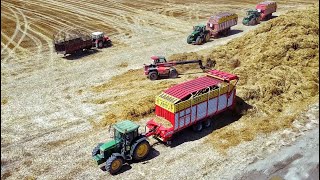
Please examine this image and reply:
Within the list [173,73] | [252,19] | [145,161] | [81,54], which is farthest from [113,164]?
[252,19]

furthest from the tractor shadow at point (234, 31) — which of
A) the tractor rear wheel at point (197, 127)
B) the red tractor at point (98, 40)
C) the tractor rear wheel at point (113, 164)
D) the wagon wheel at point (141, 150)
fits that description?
the tractor rear wheel at point (113, 164)

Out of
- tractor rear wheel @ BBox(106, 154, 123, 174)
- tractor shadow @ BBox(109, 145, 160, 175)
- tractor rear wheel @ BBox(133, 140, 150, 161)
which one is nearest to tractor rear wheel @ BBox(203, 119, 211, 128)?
tractor shadow @ BBox(109, 145, 160, 175)

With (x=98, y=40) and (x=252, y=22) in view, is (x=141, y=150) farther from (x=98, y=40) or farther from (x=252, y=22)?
(x=252, y=22)

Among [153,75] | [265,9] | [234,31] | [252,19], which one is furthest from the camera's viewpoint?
[265,9]

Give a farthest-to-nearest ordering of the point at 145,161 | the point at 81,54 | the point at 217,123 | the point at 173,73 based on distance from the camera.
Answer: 1. the point at 81,54
2. the point at 173,73
3. the point at 217,123
4. the point at 145,161

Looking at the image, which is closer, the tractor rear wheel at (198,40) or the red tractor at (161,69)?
the red tractor at (161,69)

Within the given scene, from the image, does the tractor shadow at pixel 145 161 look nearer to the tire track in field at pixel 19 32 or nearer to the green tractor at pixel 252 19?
the tire track in field at pixel 19 32

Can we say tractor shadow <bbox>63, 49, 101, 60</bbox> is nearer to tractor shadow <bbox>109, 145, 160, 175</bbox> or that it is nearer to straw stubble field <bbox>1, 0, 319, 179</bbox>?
straw stubble field <bbox>1, 0, 319, 179</bbox>
